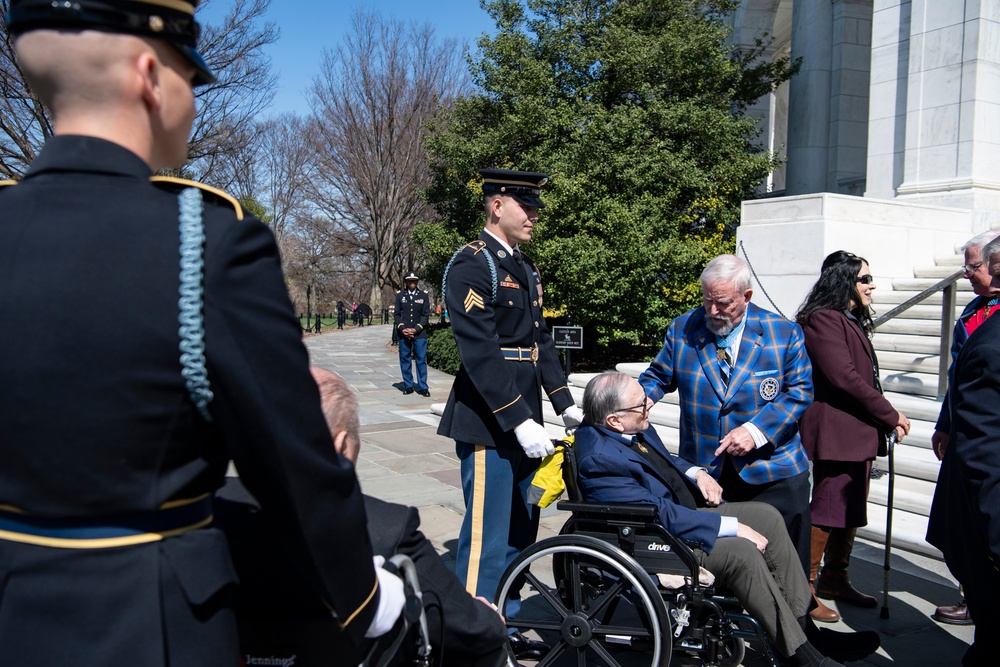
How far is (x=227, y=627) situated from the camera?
1294 millimetres

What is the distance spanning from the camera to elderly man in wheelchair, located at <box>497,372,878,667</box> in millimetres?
3072

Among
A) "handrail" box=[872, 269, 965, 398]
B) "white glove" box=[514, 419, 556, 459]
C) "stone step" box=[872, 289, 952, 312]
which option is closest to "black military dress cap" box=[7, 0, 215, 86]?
→ "white glove" box=[514, 419, 556, 459]

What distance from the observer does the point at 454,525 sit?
17.7ft

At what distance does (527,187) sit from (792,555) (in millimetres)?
2018

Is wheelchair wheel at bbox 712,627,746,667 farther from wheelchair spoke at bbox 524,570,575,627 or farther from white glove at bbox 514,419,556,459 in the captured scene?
white glove at bbox 514,419,556,459

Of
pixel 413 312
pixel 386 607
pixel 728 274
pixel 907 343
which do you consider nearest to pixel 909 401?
pixel 907 343

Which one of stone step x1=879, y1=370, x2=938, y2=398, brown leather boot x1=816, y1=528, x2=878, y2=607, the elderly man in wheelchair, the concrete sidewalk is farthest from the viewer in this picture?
stone step x1=879, y1=370, x2=938, y2=398

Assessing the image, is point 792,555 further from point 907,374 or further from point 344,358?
point 344,358

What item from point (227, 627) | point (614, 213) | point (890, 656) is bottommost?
point (890, 656)

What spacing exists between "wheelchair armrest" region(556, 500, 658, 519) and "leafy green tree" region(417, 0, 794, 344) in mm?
8548

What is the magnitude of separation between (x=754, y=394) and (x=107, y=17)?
125 inches

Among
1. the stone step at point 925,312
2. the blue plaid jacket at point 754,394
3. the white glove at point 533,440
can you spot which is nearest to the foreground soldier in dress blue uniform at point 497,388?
the white glove at point 533,440

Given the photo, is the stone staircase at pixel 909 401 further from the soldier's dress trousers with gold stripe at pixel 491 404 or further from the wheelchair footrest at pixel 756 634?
the soldier's dress trousers with gold stripe at pixel 491 404

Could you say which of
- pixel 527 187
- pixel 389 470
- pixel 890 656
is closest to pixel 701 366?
pixel 527 187
